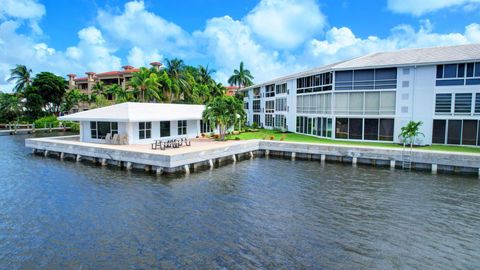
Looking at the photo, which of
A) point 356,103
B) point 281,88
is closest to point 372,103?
point 356,103

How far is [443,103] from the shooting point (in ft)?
95.2

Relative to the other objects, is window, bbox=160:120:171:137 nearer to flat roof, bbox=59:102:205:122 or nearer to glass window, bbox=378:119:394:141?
flat roof, bbox=59:102:205:122

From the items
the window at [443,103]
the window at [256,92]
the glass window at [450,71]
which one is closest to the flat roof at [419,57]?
the glass window at [450,71]

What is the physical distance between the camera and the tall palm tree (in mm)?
49688

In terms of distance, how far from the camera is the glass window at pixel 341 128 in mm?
32906

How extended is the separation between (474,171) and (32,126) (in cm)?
5883

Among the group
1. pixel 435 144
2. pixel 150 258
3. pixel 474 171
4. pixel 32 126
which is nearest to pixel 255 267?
pixel 150 258

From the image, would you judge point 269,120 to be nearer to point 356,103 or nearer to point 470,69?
point 356,103

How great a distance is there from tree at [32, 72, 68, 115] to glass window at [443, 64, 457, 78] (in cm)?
6547

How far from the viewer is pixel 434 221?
44.5ft

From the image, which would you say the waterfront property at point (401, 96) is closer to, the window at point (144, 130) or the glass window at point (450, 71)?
the glass window at point (450, 71)

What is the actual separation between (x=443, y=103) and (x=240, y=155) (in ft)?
62.2

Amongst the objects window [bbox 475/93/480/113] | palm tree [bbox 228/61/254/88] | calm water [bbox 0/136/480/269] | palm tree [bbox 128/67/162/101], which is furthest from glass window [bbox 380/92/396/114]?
palm tree [bbox 228/61/254/88]

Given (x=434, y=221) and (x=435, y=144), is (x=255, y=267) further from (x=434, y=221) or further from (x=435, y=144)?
(x=435, y=144)
